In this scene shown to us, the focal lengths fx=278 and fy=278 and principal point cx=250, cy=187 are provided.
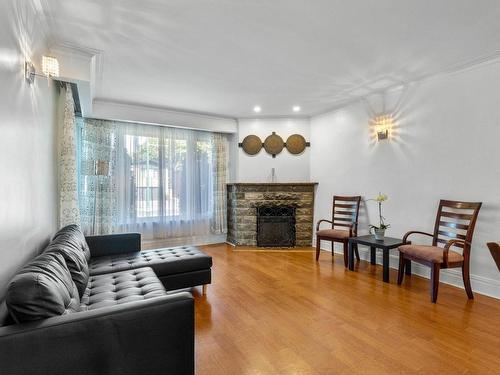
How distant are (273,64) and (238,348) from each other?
2807mm

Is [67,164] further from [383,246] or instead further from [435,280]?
[435,280]

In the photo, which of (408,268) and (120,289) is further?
(408,268)

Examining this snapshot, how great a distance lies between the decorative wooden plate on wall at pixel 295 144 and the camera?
545cm

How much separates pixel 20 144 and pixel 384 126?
412cm

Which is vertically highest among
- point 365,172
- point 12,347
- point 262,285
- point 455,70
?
point 455,70

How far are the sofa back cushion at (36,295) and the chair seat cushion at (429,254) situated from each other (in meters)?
3.07

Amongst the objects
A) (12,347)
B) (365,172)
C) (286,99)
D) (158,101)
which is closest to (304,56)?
(286,99)

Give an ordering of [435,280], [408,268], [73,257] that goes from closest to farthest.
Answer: [73,257] → [435,280] → [408,268]

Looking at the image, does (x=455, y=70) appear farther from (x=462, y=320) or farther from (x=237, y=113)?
(x=237, y=113)

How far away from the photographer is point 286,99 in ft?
14.5

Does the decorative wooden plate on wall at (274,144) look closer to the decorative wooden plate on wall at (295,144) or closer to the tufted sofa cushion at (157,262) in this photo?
the decorative wooden plate on wall at (295,144)

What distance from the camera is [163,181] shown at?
5.06m

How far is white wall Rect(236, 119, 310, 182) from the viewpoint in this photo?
5488 mm

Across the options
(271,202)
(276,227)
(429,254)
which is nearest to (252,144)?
(271,202)
